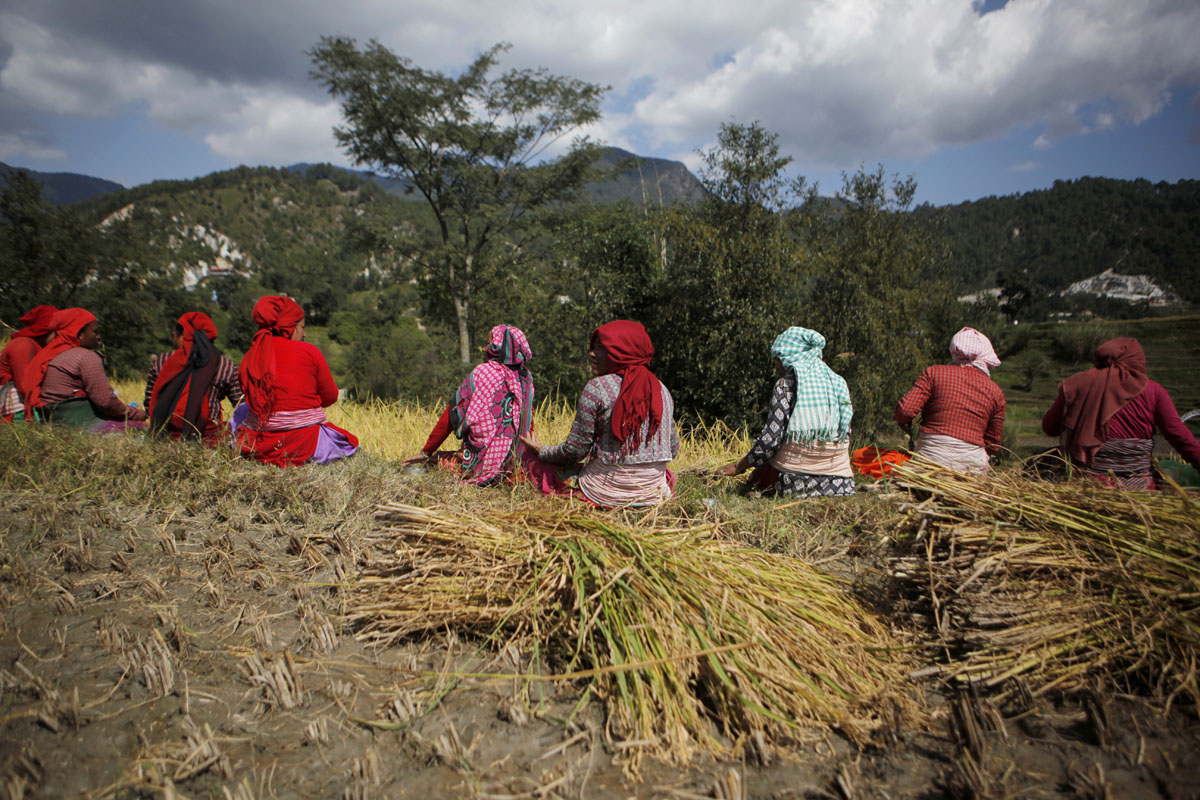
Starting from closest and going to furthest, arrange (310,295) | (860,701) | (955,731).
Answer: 1. (955,731)
2. (860,701)
3. (310,295)

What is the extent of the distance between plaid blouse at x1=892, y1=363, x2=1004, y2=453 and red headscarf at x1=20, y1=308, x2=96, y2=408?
642 centimetres

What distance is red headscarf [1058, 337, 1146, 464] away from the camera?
3.91m

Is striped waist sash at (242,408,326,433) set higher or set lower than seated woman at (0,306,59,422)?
lower

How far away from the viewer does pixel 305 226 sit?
106062 millimetres

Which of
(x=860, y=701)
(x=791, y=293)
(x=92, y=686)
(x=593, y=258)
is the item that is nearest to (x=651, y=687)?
(x=860, y=701)

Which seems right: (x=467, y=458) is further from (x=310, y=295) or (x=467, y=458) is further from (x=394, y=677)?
(x=310, y=295)

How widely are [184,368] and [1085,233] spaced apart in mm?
93653

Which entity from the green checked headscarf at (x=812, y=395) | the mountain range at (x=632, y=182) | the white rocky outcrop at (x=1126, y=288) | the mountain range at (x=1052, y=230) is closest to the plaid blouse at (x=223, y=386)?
the green checked headscarf at (x=812, y=395)

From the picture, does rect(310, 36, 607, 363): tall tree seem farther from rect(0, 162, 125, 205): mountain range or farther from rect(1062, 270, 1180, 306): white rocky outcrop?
rect(0, 162, 125, 205): mountain range

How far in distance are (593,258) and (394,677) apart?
11099mm

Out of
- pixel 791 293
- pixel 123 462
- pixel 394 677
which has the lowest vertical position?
pixel 394 677

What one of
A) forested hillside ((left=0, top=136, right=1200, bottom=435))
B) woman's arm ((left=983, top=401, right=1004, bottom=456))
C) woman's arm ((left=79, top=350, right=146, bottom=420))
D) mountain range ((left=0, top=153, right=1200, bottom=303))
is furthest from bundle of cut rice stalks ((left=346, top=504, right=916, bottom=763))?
mountain range ((left=0, top=153, right=1200, bottom=303))

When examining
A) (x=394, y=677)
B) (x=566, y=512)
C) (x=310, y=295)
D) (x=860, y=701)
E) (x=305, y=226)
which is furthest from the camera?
(x=305, y=226)

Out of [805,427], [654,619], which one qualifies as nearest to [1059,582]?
[654,619]
